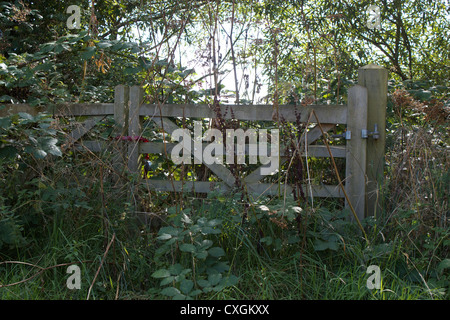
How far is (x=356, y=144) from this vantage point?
394cm

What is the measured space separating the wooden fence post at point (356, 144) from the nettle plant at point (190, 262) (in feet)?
4.81

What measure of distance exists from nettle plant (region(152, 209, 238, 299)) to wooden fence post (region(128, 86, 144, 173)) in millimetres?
1338

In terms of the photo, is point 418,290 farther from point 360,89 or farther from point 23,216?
point 23,216

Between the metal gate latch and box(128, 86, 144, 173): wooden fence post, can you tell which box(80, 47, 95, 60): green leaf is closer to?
box(128, 86, 144, 173): wooden fence post

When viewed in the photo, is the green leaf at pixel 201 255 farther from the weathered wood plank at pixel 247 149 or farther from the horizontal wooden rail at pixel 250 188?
the weathered wood plank at pixel 247 149

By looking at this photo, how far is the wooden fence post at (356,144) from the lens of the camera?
3904mm

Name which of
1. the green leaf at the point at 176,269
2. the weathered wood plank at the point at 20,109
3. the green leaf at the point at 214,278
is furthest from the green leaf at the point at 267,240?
the weathered wood plank at the point at 20,109

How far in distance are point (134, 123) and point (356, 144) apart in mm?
2059

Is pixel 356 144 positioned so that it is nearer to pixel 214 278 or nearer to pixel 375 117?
pixel 375 117

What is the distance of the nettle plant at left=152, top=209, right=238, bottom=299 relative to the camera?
8.55 feet

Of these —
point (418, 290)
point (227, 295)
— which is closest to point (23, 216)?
point (227, 295)

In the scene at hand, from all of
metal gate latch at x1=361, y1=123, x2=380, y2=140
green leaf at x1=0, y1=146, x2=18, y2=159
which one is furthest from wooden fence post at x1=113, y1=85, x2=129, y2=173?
metal gate latch at x1=361, y1=123, x2=380, y2=140

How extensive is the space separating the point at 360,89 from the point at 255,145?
3.38 ft
